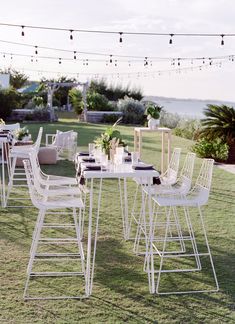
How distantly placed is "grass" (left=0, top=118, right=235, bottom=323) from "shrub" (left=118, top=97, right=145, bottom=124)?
1720 centimetres

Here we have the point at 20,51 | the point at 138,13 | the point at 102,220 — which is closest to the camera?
the point at 102,220

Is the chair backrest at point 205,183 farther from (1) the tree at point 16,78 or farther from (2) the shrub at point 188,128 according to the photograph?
(1) the tree at point 16,78

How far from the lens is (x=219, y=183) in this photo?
336 inches

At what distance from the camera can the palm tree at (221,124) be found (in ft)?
41.6

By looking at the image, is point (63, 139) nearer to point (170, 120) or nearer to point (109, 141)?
point (109, 141)

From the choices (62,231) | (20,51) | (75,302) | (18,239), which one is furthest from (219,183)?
(20,51)

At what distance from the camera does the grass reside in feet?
10.9

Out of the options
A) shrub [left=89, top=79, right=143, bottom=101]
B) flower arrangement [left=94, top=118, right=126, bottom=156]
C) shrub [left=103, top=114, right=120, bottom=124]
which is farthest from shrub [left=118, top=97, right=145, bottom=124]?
flower arrangement [left=94, top=118, right=126, bottom=156]

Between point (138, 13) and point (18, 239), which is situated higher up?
point (138, 13)

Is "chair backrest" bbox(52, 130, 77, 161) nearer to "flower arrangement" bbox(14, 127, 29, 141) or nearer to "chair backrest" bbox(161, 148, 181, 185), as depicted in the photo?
"flower arrangement" bbox(14, 127, 29, 141)

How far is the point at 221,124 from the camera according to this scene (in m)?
12.9

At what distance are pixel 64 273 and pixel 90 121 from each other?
754 inches

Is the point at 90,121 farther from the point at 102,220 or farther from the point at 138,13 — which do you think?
the point at 102,220

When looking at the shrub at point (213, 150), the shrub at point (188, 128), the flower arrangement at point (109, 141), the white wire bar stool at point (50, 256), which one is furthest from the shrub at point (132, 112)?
the white wire bar stool at point (50, 256)
